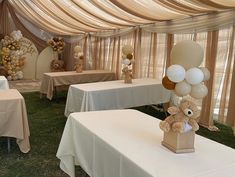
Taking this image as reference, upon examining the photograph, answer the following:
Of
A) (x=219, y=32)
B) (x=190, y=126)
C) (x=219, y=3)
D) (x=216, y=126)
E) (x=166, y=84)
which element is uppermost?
(x=219, y=3)

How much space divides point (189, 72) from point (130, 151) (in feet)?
1.72

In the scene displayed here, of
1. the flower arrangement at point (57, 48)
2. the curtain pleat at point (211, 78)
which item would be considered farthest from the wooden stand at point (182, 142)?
the flower arrangement at point (57, 48)

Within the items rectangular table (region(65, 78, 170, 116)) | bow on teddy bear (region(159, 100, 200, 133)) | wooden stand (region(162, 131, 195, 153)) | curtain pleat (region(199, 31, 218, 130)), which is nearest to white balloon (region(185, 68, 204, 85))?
bow on teddy bear (region(159, 100, 200, 133))

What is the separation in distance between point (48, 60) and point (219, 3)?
7.14 m

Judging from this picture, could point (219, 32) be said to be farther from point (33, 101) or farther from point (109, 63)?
point (33, 101)

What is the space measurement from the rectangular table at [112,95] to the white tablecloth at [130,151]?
4.08 feet

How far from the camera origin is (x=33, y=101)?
5586 mm

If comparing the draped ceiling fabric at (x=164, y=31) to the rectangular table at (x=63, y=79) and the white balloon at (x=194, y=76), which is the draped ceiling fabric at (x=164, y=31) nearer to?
the rectangular table at (x=63, y=79)

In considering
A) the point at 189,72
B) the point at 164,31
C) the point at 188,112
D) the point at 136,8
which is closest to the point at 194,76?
the point at 189,72

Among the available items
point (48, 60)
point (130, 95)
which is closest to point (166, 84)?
point (130, 95)

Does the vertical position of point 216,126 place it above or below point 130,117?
below

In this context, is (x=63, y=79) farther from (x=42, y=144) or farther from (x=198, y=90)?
(x=198, y=90)

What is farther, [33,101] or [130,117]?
[33,101]

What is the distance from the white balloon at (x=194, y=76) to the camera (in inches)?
53.9
